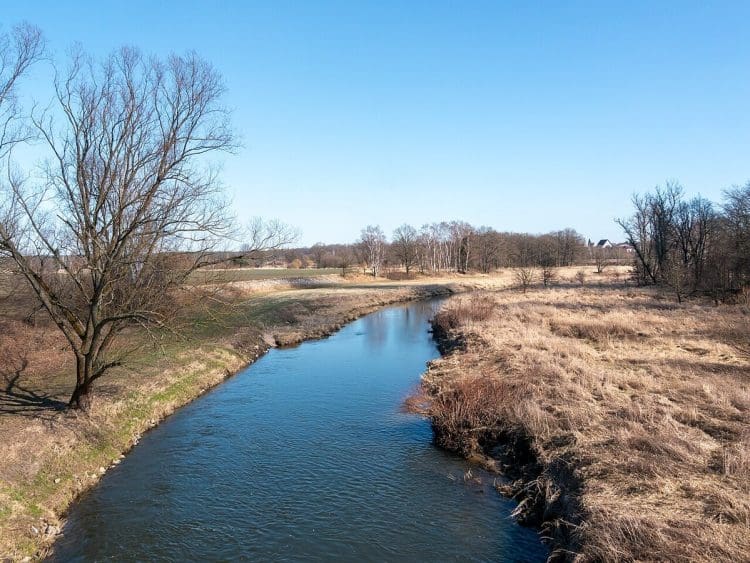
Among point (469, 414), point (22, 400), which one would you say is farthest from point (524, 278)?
point (22, 400)

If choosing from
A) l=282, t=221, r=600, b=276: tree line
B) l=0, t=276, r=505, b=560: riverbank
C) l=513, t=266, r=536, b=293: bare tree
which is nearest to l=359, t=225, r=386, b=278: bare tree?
l=282, t=221, r=600, b=276: tree line

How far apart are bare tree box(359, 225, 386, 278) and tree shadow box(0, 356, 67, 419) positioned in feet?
249

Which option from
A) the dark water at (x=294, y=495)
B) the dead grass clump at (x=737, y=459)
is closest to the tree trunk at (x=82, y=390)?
the dark water at (x=294, y=495)

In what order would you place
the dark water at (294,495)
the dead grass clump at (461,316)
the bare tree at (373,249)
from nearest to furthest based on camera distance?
1. the dark water at (294,495)
2. the dead grass clump at (461,316)
3. the bare tree at (373,249)

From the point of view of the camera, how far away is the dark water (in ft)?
31.6

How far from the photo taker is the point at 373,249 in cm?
9931

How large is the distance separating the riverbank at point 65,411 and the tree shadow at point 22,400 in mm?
26

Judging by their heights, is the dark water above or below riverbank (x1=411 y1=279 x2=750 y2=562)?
below

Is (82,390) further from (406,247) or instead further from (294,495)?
(406,247)

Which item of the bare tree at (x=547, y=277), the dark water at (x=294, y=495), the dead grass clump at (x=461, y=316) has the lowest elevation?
the dark water at (x=294, y=495)

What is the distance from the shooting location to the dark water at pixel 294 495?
31.6ft

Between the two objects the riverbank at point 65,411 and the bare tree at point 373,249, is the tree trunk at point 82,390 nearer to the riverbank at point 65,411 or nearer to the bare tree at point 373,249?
the riverbank at point 65,411

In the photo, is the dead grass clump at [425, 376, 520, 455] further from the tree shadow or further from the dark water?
the tree shadow

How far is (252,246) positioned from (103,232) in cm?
441
